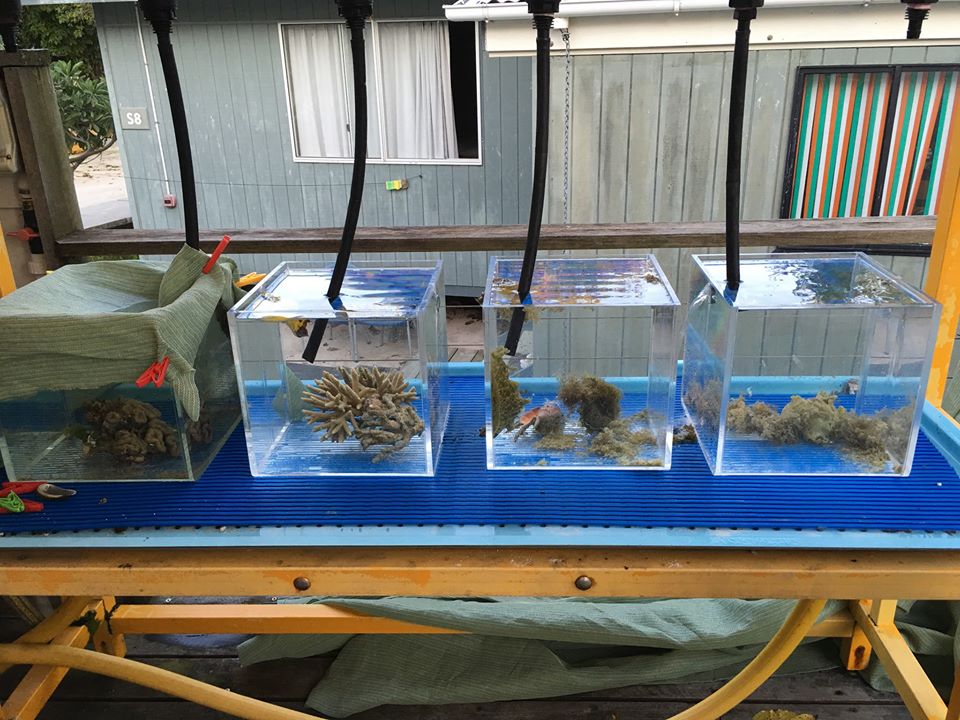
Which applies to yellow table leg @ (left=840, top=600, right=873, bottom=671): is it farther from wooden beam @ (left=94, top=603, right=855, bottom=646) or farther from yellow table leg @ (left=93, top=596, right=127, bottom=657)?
yellow table leg @ (left=93, top=596, right=127, bottom=657)

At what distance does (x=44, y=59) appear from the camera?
5.37 feet

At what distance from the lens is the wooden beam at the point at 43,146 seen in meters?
1.61

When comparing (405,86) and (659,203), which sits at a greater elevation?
(405,86)

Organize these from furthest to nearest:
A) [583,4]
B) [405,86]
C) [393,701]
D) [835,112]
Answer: [405,86], [835,112], [583,4], [393,701]

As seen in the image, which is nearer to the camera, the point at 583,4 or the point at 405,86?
the point at 583,4

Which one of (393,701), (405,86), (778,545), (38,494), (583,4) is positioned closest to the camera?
(778,545)

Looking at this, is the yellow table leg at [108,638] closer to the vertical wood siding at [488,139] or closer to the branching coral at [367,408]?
the branching coral at [367,408]

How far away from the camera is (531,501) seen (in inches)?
38.1

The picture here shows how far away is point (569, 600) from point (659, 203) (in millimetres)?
2186

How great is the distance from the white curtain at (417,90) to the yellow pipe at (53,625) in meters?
3.70

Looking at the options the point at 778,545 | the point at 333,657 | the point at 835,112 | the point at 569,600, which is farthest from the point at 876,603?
the point at 835,112

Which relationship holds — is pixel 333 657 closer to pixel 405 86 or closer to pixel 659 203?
pixel 659 203

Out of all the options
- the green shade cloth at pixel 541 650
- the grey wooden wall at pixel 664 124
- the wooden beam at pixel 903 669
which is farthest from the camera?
the grey wooden wall at pixel 664 124

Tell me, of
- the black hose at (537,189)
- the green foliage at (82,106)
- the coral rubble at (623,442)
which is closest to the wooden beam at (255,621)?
the coral rubble at (623,442)
